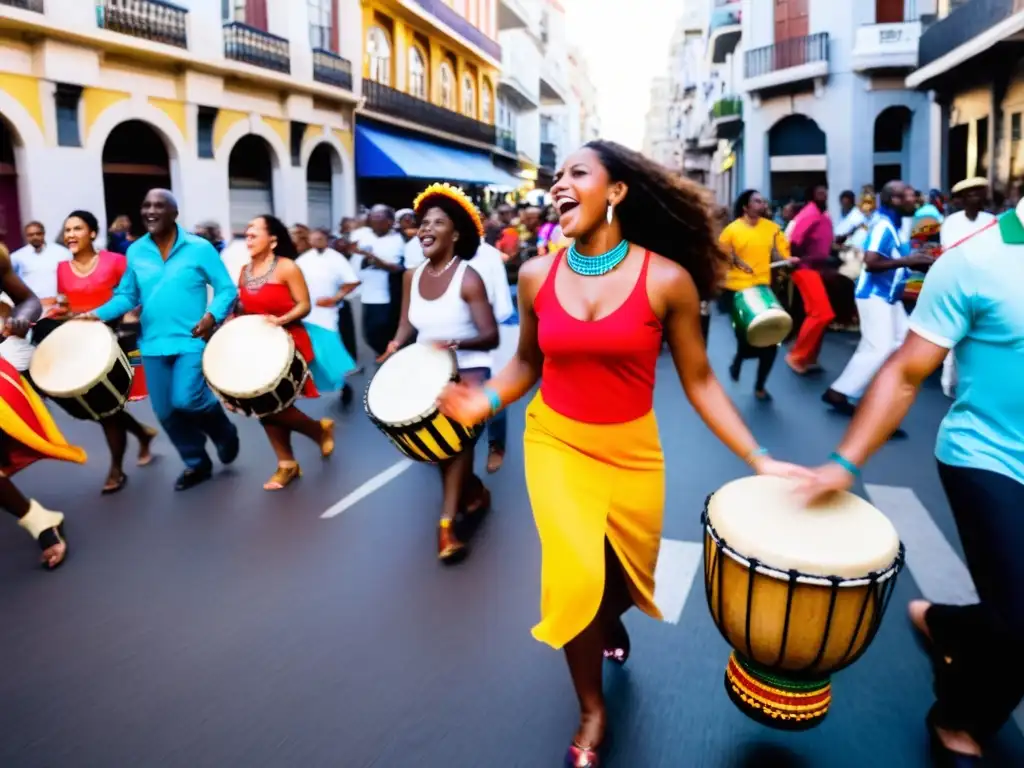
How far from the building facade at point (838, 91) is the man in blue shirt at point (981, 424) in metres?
27.5

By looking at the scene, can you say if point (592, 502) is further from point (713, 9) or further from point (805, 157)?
point (713, 9)

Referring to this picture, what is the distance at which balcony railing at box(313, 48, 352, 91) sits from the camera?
78.7 feet

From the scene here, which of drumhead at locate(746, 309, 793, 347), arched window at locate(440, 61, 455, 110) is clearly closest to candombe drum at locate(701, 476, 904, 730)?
drumhead at locate(746, 309, 793, 347)

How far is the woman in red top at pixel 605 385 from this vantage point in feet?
9.72

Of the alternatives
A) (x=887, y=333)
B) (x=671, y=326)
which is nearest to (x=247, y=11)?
(x=887, y=333)

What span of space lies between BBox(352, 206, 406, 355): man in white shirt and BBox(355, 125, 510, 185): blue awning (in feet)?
52.1

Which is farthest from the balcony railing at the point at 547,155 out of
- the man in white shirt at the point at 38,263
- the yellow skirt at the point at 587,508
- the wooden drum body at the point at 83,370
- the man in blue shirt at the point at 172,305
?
the yellow skirt at the point at 587,508

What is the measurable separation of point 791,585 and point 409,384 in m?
2.30

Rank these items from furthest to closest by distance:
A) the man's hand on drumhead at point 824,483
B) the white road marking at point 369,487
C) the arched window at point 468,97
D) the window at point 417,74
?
the arched window at point 468,97
the window at point 417,74
the white road marking at point 369,487
the man's hand on drumhead at point 824,483

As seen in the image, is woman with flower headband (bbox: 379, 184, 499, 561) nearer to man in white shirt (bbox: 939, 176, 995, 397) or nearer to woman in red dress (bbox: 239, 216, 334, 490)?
woman in red dress (bbox: 239, 216, 334, 490)

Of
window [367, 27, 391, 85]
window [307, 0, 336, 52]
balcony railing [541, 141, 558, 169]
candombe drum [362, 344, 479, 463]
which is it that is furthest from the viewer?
balcony railing [541, 141, 558, 169]

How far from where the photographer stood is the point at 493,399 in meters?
3.36

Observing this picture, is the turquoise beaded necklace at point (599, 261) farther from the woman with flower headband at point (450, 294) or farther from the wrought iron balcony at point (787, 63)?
the wrought iron balcony at point (787, 63)

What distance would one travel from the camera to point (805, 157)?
3259 cm
